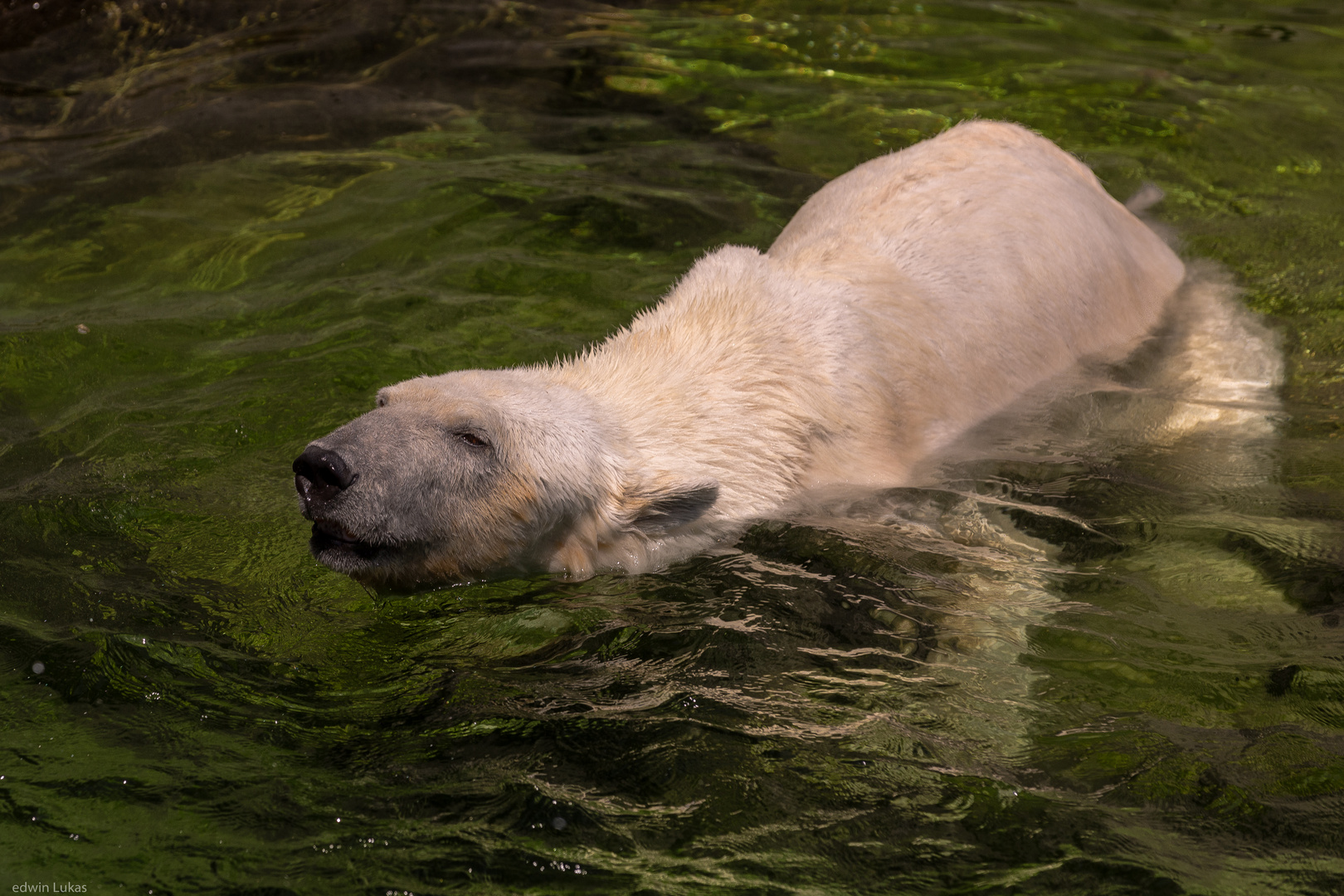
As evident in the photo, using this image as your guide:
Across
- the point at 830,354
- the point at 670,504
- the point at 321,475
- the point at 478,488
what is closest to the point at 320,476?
the point at 321,475

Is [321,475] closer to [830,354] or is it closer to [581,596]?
[581,596]

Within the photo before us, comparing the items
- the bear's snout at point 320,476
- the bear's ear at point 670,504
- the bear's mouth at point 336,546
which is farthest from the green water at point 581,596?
the bear's snout at point 320,476

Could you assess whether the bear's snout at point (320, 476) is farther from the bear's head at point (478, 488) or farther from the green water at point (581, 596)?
the green water at point (581, 596)

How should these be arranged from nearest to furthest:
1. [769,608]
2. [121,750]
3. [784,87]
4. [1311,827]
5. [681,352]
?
1. [1311,827]
2. [121,750]
3. [769,608]
4. [681,352]
5. [784,87]

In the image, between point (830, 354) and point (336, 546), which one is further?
point (830, 354)

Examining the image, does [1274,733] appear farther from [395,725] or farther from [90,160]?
[90,160]

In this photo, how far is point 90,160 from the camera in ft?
26.9

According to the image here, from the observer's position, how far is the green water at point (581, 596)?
10.3 ft

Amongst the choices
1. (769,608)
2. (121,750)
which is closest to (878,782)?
(769,608)

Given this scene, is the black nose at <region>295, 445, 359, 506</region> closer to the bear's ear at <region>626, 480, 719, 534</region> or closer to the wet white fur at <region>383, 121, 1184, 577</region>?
the wet white fur at <region>383, 121, 1184, 577</region>

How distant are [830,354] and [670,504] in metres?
0.99

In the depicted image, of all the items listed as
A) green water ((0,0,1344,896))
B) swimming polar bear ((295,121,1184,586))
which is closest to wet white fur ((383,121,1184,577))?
swimming polar bear ((295,121,1184,586))

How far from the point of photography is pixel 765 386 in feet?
15.1

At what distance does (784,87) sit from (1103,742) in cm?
739
